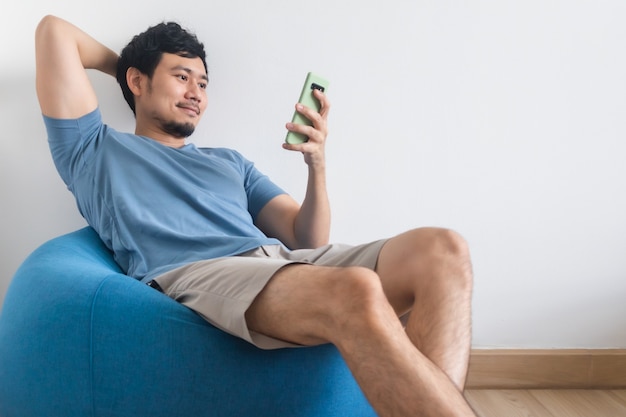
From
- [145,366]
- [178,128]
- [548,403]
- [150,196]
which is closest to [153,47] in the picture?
[178,128]

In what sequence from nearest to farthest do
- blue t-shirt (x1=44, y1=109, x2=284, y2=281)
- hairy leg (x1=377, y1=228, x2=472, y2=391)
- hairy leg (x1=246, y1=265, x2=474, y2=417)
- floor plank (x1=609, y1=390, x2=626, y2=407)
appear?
hairy leg (x1=246, y1=265, x2=474, y2=417) < hairy leg (x1=377, y1=228, x2=472, y2=391) < blue t-shirt (x1=44, y1=109, x2=284, y2=281) < floor plank (x1=609, y1=390, x2=626, y2=407)

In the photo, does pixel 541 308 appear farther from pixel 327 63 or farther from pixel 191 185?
pixel 191 185

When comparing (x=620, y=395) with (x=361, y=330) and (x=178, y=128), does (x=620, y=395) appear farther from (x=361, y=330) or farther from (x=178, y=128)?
(x=178, y=128)

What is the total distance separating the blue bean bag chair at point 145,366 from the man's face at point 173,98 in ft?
2.32

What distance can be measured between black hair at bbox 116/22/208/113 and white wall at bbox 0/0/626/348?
0.13 m

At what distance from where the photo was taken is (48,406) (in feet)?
3.85

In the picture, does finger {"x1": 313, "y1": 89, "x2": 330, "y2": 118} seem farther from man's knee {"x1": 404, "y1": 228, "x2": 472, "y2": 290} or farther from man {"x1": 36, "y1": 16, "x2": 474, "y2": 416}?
man's knee {"x1": 404, "y1": 228, "x2": 472, "y2": 290}

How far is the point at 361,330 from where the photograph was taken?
995mm

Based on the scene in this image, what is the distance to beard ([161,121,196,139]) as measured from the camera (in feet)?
5.95

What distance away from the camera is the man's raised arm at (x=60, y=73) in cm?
162

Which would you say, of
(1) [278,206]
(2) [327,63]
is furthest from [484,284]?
(2) [327,63]

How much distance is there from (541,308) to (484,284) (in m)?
0.22

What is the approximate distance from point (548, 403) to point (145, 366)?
1357mm

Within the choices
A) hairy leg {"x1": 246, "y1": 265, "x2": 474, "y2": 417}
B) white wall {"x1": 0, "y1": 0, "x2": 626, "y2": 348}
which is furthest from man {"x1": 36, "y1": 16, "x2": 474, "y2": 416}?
white wall {"x1": 0, "y1": 0, "x2": 626, "y2": 348}
